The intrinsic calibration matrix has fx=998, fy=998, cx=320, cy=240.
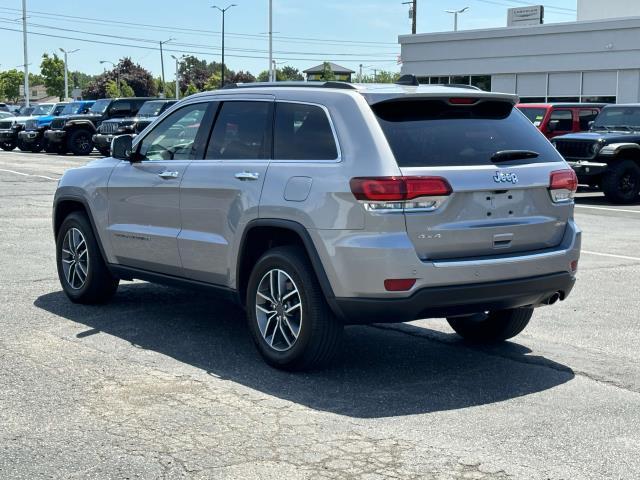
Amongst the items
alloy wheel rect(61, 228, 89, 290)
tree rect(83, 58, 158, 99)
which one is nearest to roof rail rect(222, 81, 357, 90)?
alloy wheel rect(61, 228, 89, 290)

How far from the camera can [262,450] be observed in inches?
190

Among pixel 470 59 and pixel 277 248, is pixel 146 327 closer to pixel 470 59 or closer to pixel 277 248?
pixel 277 248

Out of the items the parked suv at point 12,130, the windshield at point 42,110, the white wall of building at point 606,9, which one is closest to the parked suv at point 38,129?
the parked suv at point 12,130

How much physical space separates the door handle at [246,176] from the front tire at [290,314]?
20.3 inches

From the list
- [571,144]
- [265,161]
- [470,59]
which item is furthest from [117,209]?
[470,59]

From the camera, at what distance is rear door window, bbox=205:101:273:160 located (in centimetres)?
668

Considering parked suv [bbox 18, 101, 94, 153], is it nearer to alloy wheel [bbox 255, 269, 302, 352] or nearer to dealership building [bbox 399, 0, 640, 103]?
dealership building [bbox 399, 0, 640, 103]

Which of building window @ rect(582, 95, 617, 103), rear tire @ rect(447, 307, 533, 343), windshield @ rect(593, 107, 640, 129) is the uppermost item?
building window @ rect(582, 95, 617, 103)

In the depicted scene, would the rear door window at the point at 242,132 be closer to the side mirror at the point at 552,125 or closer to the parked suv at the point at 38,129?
the side mirror at the point at 552,125

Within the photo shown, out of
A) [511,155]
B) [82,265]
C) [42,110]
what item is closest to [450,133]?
[511,155]

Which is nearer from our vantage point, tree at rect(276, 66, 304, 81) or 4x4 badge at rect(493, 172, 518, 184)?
4x4 badge at rect(493, 172, 518, 184)

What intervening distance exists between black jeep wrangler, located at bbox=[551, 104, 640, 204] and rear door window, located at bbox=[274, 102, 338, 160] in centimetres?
1437

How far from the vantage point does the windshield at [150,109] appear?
33969 millimetres

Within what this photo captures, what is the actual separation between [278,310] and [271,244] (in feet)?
1.57
